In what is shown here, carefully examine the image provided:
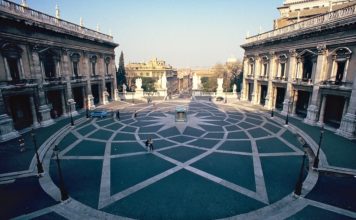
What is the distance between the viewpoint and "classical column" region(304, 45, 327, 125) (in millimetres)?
23078

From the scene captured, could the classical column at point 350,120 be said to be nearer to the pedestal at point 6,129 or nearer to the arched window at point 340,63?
the arched window at point 340,63

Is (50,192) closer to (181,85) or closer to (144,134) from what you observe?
(144,134)

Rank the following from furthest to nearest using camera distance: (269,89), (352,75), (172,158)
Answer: (269,89), (352,75), (172,158)

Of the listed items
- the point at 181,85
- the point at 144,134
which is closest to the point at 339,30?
the point at 144,134

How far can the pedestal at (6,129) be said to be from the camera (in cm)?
1900

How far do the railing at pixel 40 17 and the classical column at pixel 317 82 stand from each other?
33.5m

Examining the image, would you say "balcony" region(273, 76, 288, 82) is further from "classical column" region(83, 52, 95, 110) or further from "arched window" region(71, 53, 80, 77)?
"arched window" region(71, 53, 80, 77)

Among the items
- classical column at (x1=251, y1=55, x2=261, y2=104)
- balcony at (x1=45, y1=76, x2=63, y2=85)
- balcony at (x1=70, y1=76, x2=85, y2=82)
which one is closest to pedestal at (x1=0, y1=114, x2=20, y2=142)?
balcony at (x1=45, y1=76, x2=63, y2=85)

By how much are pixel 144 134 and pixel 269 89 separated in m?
23.8

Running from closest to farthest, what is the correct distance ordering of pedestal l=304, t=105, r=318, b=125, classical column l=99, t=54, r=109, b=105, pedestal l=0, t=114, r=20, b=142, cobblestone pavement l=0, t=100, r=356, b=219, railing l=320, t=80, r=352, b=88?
cobblestone pavement l=0, t=100, r=356, b=219, pedestal l=0, t=114, r=20, b=142, railing l=320, t=80, r=352, b=88, pedestal l=304, t=105, r=318, b=125, classical column l=99, t=54, r=109, b=105

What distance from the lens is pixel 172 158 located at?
15938mm

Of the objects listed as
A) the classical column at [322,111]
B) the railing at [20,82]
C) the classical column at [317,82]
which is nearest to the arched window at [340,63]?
the classical column at [317,82]

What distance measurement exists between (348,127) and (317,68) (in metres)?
8.02

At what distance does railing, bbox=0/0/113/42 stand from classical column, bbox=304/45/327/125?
110ft
